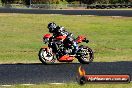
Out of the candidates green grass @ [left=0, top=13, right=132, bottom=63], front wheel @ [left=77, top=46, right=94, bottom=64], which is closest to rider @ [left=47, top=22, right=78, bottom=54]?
front wheel @ [left=77, top=46, right=94, bottom=64]

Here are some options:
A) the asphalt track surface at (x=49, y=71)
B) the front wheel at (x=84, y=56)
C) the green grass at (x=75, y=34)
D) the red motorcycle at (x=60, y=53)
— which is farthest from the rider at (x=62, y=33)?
the green grass at (x=75, y=34)

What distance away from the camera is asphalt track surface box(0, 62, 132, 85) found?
1300 centimetres

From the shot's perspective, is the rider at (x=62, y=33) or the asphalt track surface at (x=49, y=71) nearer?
the asphalt track surface at (x=49, y=71)

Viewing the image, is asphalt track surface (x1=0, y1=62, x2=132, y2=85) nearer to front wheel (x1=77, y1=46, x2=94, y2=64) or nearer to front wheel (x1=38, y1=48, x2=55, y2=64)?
front wheel (x1=38, y1=48, x2=55, y2=64)

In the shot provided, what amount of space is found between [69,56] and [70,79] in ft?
12.9

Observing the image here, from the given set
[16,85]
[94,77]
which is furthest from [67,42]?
[94,77]

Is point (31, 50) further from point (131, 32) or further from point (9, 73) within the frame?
point (131, 32)

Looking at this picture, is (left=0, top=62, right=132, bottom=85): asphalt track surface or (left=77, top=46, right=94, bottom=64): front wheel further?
(left=77, top=46, right=94, bottom=64): front wheel

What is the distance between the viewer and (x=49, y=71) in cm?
1475

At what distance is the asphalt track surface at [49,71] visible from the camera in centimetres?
1300

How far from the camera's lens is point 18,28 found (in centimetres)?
3788

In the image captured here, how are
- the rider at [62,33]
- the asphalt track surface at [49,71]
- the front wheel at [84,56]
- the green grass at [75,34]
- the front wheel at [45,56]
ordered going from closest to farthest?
the asphalt track surface at [49,71], the front wheel at [45,56], the rider at [62,33], the front wheel at [84,56], the green grass at [75,34]

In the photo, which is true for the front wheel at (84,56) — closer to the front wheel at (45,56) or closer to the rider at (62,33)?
the rider at (62,33)

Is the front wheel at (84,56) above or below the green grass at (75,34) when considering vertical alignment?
above
